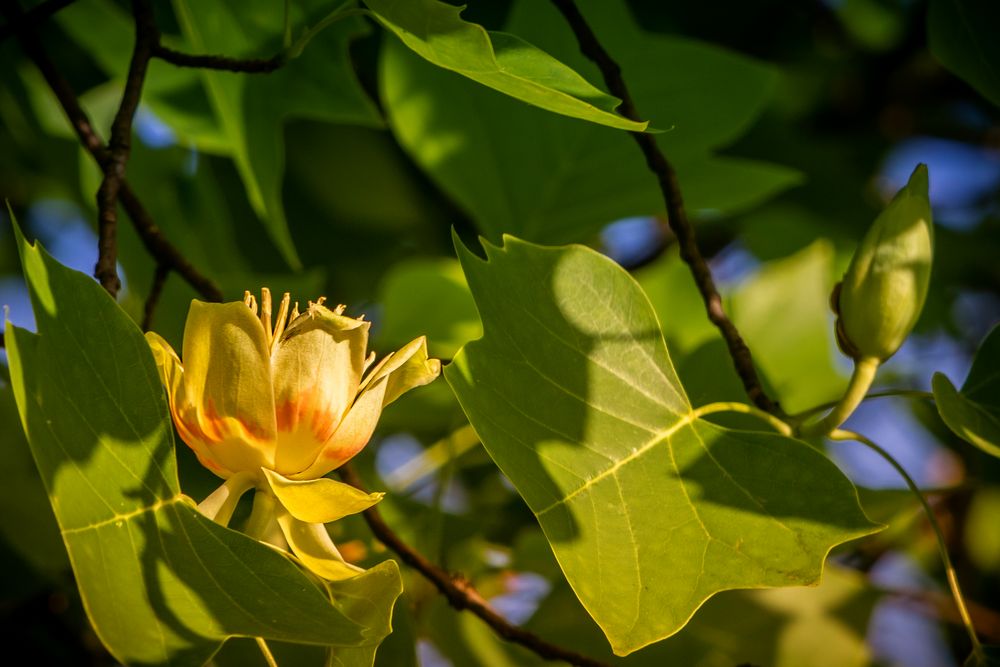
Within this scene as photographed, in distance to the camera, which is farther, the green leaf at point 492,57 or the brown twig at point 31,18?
the brown twig at point 31,18

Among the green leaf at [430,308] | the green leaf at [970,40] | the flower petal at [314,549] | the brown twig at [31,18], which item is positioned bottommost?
the green leaf at [430,308]

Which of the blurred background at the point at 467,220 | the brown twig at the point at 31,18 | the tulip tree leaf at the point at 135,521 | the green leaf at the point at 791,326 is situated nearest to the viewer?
the tulip tree leaf at the point at 135,521

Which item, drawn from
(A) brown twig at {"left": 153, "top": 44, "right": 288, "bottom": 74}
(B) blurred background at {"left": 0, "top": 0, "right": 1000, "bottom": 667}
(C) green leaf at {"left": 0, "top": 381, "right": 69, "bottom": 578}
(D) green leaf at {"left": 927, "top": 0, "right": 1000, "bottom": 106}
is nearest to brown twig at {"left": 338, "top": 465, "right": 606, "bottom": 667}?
(B) blurred background at {"left": 0, "top": 0, "right": 1000, "bottom": 667}

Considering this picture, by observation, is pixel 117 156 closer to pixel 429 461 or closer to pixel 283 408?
pixel 283 408

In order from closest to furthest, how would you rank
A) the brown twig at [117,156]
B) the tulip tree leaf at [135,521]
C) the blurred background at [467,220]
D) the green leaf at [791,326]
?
1. the tulip tree leaf at [135,521]
2. the brown twig at [117,156]
3. the blurred background at [467,220]
4. the green leaf at [791,326]

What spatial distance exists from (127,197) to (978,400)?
20.4 inches

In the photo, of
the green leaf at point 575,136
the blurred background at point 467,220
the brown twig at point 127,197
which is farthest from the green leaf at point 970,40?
the brown twig at point 127,197

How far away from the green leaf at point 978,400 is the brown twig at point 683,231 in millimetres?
85

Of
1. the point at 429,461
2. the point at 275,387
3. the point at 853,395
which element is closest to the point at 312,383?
the point at 275,387

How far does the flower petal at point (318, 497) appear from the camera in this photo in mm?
398

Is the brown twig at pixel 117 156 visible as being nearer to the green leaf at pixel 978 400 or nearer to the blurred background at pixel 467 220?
the blurred background at pixel 467 220

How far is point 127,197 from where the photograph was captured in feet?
1.92

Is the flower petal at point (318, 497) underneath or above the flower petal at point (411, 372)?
underneath

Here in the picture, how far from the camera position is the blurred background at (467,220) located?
0.72 metres
